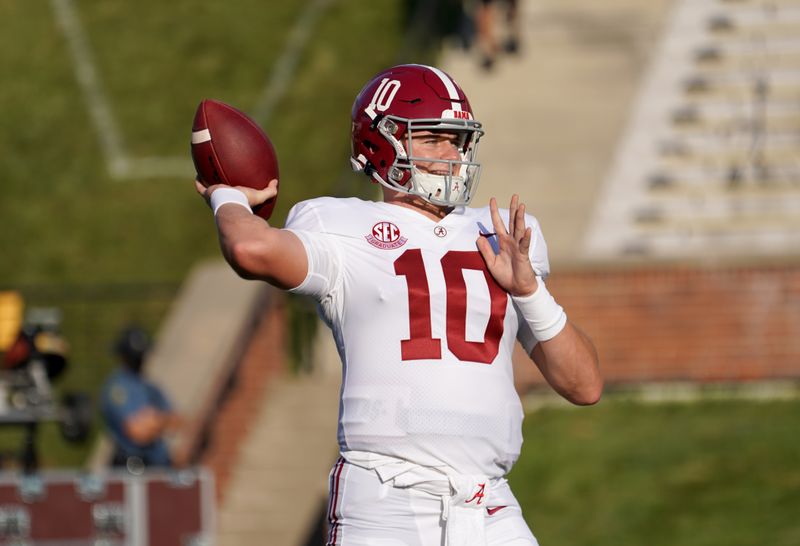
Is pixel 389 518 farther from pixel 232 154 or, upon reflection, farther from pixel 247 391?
pixel 247 391

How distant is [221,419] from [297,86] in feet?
29.9

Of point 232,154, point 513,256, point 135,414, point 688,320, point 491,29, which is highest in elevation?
point 491,29

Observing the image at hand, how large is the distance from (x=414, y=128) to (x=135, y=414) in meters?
6.79

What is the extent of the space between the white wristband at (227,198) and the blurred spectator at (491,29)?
13.6 metres

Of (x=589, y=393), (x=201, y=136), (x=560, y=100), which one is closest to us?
(x=589, y=393)

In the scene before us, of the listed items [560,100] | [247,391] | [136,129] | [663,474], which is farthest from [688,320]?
[136,129]

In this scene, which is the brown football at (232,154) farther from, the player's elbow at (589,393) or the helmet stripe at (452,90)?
the player's elbow at (589,393)

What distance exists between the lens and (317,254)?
4.52 metres

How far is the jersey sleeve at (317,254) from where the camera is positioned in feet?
14.8

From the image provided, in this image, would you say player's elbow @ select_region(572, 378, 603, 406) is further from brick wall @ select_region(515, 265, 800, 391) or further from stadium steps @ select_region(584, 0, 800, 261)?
stadium steps @ select_region(584, 0, 800, 261)

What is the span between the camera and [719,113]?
655 inches

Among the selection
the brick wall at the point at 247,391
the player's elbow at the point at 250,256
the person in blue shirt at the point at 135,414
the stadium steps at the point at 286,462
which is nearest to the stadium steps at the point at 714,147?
the stadium steps at the point at 286,462

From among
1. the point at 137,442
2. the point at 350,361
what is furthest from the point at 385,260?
the point at 137,442

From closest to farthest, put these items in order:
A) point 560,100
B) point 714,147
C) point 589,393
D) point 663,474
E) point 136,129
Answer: point 589,393
point 663,474
point 714,147
point 560,100
point 136,129
